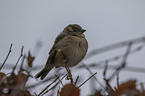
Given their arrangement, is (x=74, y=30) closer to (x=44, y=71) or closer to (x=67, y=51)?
(x=67, y=51)

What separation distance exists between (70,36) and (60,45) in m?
0.32

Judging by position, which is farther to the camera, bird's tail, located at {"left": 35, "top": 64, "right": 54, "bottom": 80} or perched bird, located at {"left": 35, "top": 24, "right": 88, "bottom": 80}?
bird's tail, located at {"left": 35, "top": 64, "right": 54, "bottom": 80}

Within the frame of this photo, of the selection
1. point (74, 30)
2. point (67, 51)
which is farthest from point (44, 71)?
point (74, 30)

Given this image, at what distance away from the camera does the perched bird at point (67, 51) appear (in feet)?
13.0

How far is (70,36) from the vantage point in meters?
4.28

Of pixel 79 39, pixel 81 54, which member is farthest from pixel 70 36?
pixel 81 54

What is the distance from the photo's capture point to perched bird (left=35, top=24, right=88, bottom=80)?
3.97 meters

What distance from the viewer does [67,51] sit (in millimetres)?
3986

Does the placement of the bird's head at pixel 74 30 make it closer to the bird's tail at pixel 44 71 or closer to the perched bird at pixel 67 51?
the perched bird at pixel 67 51

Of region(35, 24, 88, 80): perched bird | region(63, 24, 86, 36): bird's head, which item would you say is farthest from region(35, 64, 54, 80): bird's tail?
region(63, 24, 86, 36): bird's head

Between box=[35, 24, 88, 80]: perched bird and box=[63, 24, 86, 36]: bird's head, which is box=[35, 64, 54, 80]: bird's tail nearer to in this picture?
box=[35, 24, 88, 80]: perched bird

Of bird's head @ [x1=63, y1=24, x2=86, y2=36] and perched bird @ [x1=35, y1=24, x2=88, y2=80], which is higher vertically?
bird's head @ [x1=63, y1=24, x2=86, y2=36]

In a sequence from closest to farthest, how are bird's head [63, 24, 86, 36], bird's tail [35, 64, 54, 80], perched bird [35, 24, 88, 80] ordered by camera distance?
perched bird [35, 24, 88, 80], bird's tail [35, 64, 54, 80], bird's head [63, 24, 86, 36]

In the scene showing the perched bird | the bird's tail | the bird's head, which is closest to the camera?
the perched bird
